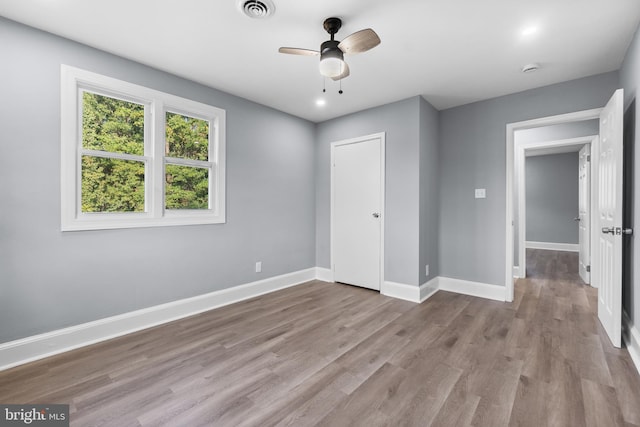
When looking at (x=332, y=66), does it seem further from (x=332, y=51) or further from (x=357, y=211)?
(x=357, y=211)

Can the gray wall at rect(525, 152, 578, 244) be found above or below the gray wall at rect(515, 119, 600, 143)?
below

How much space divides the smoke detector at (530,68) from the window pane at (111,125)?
3873 mm

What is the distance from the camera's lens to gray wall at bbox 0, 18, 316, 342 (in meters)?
2.14

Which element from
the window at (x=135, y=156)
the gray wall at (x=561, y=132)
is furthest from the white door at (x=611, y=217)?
the window at (x=135, y=156)

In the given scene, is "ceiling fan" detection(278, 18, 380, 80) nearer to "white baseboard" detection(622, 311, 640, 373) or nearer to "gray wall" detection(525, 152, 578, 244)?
"white baseboard" detection(622, 311, 640, 373)

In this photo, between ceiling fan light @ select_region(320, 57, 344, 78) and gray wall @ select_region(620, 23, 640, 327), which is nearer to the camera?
ceiling fan light @ select_region(320, 57, 344, 78)

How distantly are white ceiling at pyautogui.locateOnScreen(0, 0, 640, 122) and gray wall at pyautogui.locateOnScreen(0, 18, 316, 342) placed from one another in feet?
0.62

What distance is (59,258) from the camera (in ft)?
7.65

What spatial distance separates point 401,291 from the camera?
3709 mm

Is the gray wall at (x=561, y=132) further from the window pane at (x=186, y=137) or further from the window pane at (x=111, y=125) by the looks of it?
the window pane at (x=111, y=125)

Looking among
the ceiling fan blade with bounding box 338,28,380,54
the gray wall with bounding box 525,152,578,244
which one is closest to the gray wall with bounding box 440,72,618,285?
A: the ceiling fan blade with bounding box 338,28,380,54

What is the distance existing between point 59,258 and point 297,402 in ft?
7.30

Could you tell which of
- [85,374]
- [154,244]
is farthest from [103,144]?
[85,374]

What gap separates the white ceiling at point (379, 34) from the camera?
6.64 feet
